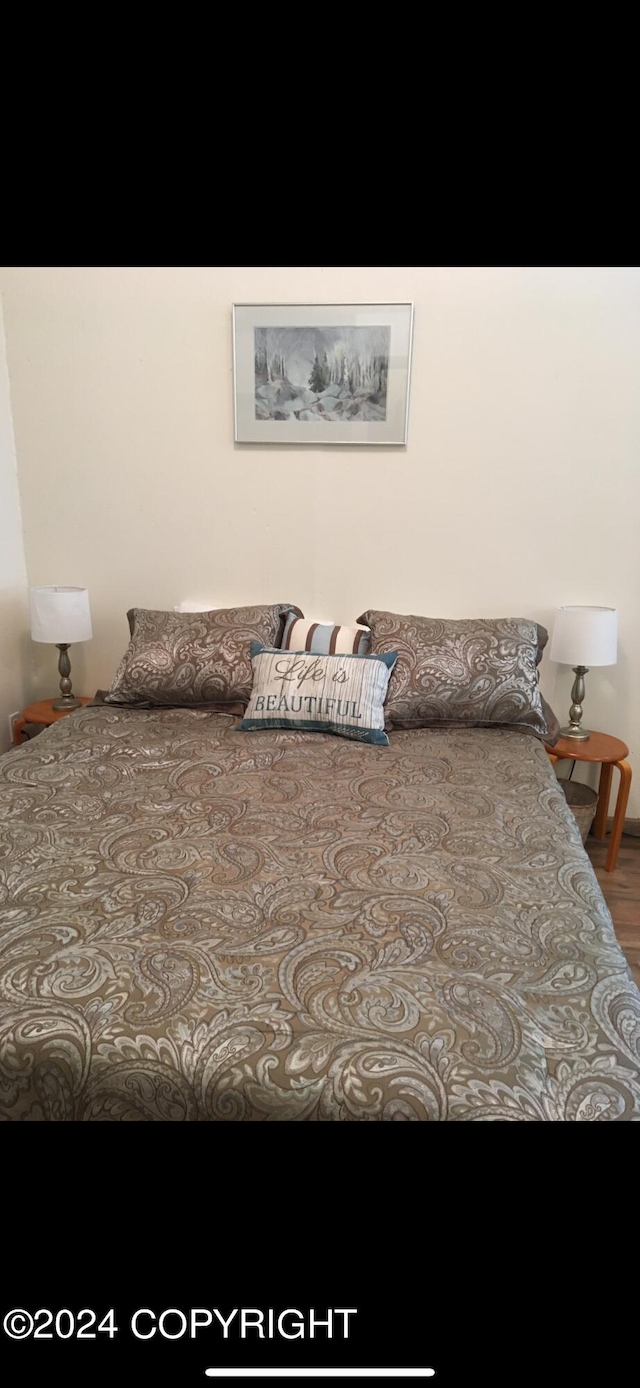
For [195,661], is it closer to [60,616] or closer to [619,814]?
[60,616]

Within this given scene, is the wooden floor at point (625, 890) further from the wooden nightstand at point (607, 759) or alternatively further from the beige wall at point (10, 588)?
the beige wall at point (10, 588)

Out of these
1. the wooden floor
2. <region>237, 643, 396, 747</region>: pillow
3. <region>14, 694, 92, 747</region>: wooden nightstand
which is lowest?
the wooden floor

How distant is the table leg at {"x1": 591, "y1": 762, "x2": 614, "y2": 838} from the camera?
255cm

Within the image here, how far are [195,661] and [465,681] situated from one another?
2.92 feet

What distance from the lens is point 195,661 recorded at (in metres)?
2.37

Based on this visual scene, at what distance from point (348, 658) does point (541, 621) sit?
0.84m

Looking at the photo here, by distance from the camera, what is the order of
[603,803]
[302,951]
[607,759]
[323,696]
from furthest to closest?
1. [603,803]
2. [607,759]
3. [323,696]
4. [302,951]

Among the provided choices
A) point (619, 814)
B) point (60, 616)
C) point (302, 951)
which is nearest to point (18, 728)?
point (60, 616)

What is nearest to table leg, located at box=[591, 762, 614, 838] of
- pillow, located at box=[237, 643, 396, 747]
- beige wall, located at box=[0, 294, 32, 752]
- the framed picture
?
pillow, located at box=[237, 643, 396, 747]

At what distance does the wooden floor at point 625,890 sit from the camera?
207cm

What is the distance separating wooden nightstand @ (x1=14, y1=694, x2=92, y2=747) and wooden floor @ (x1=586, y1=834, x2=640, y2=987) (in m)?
1.94

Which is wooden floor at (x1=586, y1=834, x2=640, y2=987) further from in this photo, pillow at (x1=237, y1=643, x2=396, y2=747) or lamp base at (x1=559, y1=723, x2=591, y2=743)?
pillow at (x1=237, y1=643, x2=396, y2=747)

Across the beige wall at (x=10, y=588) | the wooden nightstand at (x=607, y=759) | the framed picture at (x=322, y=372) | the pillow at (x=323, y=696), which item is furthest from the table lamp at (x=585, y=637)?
the beige wall at (x=10, y=588)
